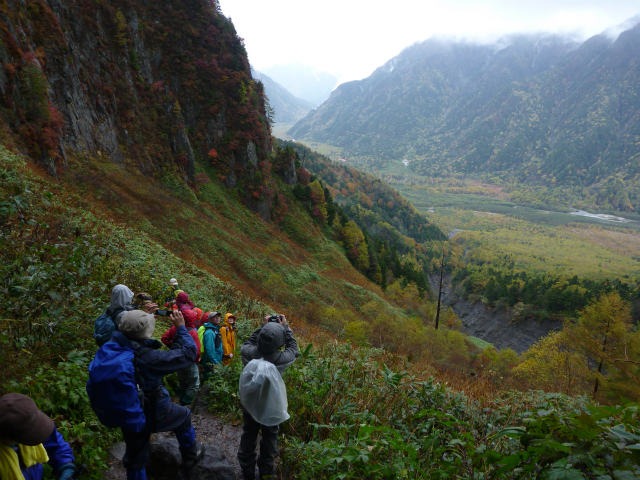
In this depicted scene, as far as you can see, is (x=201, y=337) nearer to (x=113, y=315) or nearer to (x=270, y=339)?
(x=113, y=315)

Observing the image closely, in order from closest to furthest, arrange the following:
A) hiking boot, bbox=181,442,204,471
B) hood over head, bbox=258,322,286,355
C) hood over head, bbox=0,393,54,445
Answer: hood over head, bbox=0,393,54,445 < hood over head, bbox=258,322,286,355 < hiking boot, bbox=181,442,204,471

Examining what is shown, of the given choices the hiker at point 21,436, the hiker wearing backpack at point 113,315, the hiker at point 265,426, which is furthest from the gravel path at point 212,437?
the hiker at point 21,436

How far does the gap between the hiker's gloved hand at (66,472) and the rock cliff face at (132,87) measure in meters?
18.0

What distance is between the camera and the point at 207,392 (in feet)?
22.4

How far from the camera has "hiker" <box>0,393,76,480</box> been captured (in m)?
2.85

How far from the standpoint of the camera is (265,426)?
463 centimetres

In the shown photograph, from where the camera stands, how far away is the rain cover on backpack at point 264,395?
434 cm

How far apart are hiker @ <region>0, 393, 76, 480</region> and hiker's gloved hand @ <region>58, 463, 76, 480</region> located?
0.34 m

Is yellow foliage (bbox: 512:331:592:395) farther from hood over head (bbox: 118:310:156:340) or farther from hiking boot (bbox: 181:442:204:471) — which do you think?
hood over head (bbox: 118:310:156:340)

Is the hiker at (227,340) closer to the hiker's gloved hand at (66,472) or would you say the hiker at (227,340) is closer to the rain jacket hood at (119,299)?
the rain jacket hood at (119,299)

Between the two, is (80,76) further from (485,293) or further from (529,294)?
(485,293)

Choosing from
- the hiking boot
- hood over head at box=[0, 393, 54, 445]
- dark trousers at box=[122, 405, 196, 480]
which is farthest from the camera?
the hiking boot

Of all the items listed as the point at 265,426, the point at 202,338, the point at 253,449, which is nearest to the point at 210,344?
the point at 202,338

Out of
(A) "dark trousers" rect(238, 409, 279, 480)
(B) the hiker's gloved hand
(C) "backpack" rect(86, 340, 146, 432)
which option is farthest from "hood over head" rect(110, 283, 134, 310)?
(A) "dark trousers" rect(238, 409, 279, 480)
